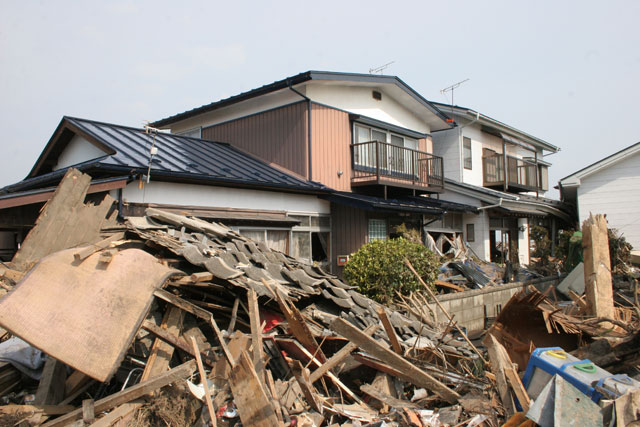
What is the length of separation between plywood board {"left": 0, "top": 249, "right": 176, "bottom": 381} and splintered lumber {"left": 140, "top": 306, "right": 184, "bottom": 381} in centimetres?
62

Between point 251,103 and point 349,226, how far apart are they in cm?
503

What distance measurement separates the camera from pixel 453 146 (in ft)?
61.1

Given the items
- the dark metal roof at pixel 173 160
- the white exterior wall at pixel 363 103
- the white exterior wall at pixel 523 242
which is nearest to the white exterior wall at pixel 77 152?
the dark metal roof at pixel 173 160

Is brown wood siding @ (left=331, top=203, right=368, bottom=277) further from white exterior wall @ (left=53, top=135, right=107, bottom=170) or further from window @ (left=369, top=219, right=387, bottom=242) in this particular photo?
white exterior wall @ (left=53, top=135, right=107, bottom=170)

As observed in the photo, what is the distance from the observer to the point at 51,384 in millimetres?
4016

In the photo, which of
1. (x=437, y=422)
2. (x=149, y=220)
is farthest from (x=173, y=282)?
(x=437, y=422)

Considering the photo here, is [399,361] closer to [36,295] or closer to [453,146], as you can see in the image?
[36,295]

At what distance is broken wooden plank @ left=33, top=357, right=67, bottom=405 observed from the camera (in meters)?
3.95

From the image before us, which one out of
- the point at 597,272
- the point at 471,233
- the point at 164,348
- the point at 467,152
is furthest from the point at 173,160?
the point at 467,152

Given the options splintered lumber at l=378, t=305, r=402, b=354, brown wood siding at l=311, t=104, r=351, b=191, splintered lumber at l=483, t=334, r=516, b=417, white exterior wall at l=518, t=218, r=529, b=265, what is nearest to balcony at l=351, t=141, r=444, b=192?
brown wood siding at l=311, t=104, r=351, b=191

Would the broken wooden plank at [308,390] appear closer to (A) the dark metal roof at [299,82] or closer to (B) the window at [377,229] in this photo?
(B) the window at [377,229]

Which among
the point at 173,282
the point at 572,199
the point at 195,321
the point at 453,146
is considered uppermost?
the point at 453,146

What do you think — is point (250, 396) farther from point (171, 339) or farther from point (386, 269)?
point (386, 269)

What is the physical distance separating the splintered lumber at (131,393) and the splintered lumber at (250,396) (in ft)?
1.52
